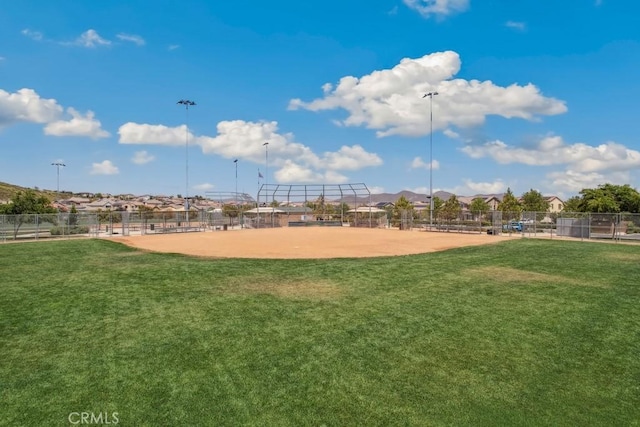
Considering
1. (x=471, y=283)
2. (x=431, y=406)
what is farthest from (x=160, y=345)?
(x=471, y=283)

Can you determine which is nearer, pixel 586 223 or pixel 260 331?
pixel 260 331

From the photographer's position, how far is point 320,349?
707cm

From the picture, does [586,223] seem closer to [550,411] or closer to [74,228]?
[550,411]

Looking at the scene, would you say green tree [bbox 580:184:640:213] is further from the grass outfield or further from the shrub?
the shrub

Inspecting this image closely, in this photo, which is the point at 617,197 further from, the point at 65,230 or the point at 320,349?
the point at 65,230

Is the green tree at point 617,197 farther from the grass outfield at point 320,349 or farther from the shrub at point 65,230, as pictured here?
the shrub at point 65,230

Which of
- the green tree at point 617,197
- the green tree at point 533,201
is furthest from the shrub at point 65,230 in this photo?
the green tree at point 533,201

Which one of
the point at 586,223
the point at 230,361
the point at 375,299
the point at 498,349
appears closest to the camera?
the point at 230,361

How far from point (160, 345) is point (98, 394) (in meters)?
1.70

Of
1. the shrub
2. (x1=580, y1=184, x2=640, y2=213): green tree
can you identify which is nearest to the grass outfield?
the shrub

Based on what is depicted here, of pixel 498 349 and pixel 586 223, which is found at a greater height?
pixel 586 223

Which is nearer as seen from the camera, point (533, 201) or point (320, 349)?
point (320, 349)

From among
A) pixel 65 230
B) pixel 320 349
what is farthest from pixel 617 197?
pixel 65 230

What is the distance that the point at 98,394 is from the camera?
5480 millimetres
